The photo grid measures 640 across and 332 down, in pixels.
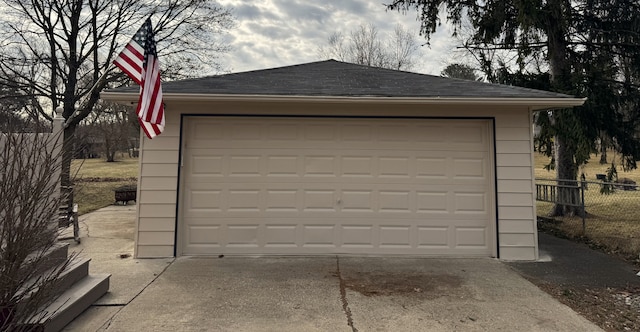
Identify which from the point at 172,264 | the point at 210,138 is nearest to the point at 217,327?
the point at 172,264

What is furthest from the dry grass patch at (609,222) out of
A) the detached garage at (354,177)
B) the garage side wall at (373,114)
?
the detached garage at (354,177)

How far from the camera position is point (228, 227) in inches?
213

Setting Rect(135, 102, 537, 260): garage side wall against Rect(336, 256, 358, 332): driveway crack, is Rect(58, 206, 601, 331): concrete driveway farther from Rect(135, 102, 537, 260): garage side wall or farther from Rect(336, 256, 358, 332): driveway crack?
Rect(135, 102, 537, 260): garage side wall

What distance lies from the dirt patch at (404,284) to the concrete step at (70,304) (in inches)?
106

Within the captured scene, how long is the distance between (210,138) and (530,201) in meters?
4.92

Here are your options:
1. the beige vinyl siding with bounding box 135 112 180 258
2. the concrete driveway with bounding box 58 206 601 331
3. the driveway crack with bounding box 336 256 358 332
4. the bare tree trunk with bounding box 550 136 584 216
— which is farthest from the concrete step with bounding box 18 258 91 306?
the bare tree trunk with bounding box 550 136 584 216

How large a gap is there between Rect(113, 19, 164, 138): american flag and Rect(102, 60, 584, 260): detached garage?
1077 mm

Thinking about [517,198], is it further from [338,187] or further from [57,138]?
[57,138]

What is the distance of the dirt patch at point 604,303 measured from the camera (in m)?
3.37

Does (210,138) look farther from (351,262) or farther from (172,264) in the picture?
(351,262)

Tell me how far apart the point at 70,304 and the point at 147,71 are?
254 centimetres

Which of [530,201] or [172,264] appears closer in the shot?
[172,264]

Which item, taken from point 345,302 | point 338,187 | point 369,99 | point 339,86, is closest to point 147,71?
point 339,86

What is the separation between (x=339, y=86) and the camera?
5.58 metres
